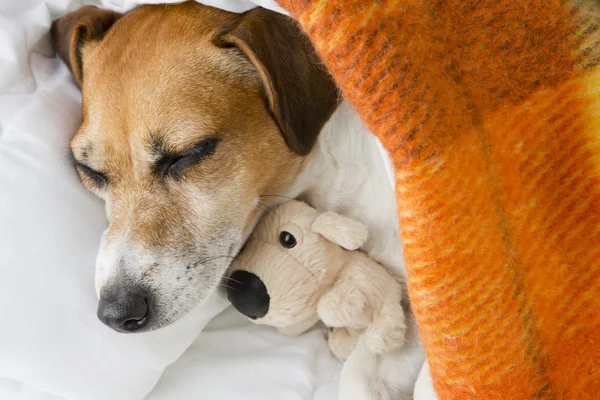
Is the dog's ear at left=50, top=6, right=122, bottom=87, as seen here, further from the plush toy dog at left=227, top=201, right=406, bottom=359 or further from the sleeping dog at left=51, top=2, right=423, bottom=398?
the plush toy dog at left=227, top=201, right=406, bottom=359

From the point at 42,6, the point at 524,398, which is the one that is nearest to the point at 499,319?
the point at 524,398

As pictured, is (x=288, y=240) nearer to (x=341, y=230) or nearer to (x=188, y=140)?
(x=341, y=230)

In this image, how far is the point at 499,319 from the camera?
0.90 m

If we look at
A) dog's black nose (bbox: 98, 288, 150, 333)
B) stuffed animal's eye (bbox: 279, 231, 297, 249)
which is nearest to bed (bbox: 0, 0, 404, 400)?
dog's black nose (bbox: 98, 288, 150, 333)

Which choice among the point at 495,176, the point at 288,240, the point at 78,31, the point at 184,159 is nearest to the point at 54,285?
the point at 184,159

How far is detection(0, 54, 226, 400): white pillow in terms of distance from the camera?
1.21 meters

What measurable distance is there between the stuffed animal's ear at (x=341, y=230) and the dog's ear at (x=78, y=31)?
0.74 m

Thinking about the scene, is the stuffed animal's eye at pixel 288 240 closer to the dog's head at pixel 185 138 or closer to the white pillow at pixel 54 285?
the dog's head at pixel 185 138

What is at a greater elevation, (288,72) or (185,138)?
(288,72)

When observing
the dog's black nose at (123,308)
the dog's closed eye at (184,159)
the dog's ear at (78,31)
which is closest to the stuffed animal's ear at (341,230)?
the dog's closed eye at (184,159)

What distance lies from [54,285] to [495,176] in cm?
95

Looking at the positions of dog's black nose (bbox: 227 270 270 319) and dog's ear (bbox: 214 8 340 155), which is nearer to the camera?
dog's ear (bbox: 214 8 340 155)

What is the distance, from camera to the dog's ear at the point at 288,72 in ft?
3.92

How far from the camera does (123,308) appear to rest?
1.15 metres
